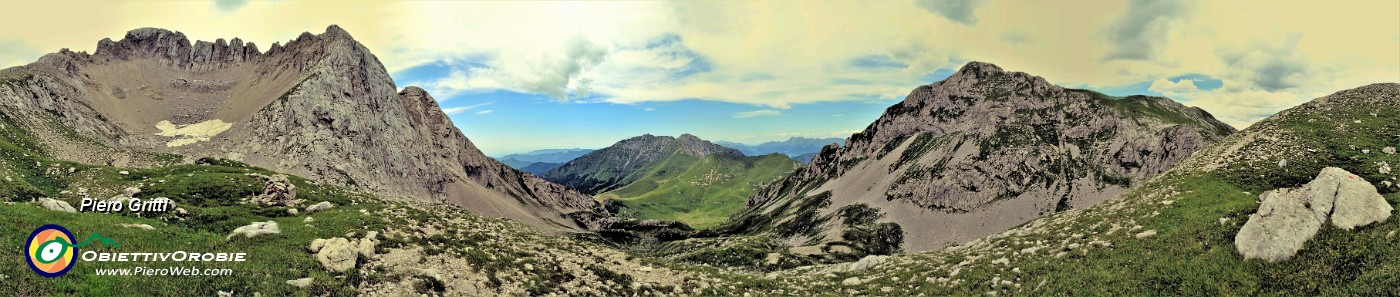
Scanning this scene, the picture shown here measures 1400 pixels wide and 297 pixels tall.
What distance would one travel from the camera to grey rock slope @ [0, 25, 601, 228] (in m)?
92.9

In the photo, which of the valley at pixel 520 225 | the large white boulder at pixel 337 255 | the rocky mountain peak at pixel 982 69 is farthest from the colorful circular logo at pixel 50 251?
the rocky mountain peak at pixel 982 69

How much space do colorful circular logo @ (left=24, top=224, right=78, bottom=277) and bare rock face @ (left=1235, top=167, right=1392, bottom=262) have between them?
1700 inches

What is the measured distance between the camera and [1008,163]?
149 meters

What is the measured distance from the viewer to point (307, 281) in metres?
17.3

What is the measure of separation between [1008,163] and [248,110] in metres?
212

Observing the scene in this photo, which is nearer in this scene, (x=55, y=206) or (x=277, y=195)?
(x=55, y=206)

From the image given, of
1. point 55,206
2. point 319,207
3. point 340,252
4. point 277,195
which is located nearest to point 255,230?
point 340,252

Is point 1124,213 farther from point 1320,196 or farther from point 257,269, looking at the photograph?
point 257,269

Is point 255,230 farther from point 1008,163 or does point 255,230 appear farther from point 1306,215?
point 1008,163

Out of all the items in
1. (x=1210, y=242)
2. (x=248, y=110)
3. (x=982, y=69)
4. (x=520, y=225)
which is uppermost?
(x=982, y=69)

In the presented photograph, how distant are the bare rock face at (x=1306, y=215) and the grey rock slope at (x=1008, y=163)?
114m

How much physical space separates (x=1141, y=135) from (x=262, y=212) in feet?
598

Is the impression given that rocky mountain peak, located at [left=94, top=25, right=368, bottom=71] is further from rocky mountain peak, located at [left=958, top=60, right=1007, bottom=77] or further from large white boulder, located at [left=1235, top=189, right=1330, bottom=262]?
rocky mountain peak, located at [left=958, top=60, right=1007, bottom=77]

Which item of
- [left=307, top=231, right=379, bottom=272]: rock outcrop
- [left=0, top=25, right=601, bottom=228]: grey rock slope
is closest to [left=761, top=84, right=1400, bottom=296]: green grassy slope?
[left=307, top=231, right=379, bottom=272]: rock outcrop
